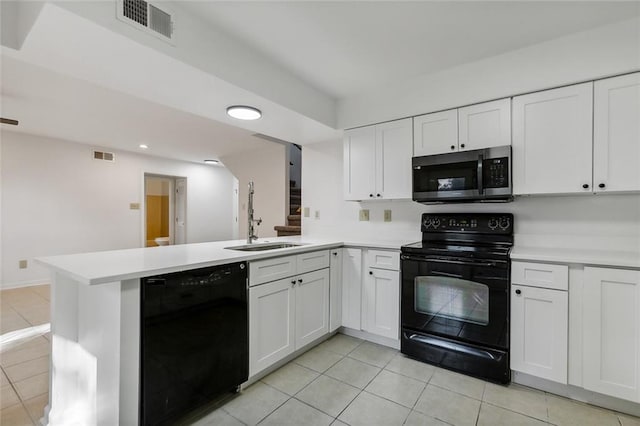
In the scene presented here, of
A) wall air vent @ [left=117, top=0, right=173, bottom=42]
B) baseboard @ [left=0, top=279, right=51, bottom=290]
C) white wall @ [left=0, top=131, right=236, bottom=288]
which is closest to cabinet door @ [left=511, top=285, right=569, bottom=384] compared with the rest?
wall air vent @ [left=117, top=0, right=173, bottom=42]

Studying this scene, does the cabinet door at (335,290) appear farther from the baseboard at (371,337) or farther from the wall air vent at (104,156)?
the wall air vent at (104,156)

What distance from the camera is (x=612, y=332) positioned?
5.53ft

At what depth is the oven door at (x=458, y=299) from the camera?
1.99 m

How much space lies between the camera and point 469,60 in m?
2.25

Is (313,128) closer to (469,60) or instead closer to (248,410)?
(469,60)

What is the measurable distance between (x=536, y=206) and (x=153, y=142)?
530 centimetres

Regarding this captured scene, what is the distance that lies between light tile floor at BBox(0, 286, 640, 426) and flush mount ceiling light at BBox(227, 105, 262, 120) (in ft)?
6.65

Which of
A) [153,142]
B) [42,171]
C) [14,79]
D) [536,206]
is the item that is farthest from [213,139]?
[536,206]

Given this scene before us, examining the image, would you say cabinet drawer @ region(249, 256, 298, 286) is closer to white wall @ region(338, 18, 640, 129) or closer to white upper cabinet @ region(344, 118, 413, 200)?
white upper cabinet @ region(344, 118, 413, 200)

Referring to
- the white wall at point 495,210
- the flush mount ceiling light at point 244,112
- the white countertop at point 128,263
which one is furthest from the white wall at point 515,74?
the white countertop at point 128,263

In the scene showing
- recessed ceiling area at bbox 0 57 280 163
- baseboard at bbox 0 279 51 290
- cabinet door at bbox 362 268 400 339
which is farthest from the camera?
baseboard at bbox 0 279 51 290

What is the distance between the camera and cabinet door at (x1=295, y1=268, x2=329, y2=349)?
7.52ft

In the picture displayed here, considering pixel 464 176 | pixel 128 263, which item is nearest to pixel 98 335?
pixel 128 263

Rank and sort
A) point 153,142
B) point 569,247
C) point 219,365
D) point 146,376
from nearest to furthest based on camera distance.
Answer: point 146,376, point 219,365, point 569,247, point 153,142
